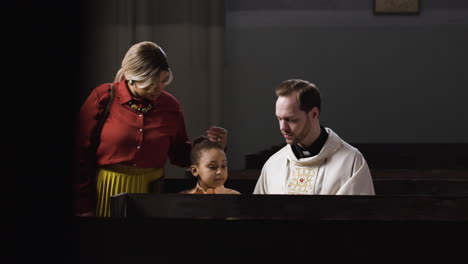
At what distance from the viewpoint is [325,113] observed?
5.91 meters

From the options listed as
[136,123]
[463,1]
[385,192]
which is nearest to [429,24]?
[463,1]

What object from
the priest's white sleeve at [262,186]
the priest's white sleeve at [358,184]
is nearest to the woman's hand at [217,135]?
the priest's white sleeve at [262,186]

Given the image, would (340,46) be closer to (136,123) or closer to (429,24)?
(429,24)

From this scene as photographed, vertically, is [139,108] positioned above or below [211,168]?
above

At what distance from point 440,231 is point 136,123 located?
1718 millimetres

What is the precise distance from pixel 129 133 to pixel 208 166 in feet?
1.44

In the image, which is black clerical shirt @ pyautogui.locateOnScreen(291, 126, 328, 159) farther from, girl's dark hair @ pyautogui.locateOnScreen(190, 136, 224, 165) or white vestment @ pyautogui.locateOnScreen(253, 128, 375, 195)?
girl's dark hair @ pyautogui.locateOnScreen(190, 136, 224, 165)

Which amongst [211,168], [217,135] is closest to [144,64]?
[217,135]

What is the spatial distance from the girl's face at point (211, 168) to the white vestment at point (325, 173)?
208 mm

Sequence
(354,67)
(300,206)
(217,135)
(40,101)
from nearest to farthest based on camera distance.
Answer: (40,101) < (300,206) < (217,135) < (354,67)

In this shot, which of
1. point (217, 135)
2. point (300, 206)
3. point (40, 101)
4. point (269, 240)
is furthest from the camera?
point (217, 135)

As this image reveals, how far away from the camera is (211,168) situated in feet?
9.48

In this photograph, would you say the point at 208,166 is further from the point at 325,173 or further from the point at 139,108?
the point at 325,173

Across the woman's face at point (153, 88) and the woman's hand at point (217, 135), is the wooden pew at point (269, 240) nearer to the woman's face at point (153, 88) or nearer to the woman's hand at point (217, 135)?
the woman's face at point (153, 88)
